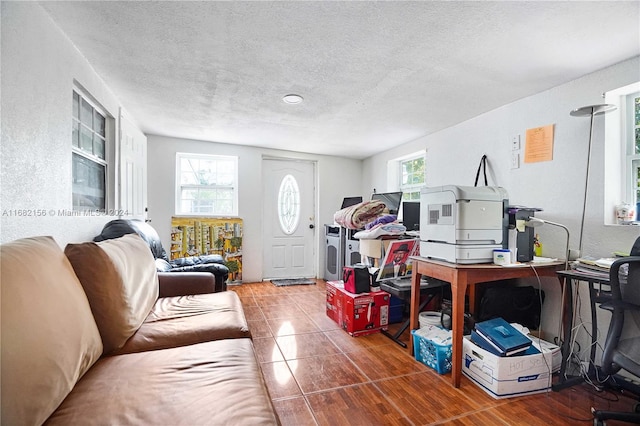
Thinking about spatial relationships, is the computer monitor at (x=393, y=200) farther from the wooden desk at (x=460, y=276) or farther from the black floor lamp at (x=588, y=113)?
the black floor lamp at (x=588, y=113)

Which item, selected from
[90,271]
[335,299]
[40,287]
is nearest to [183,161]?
[335,299]

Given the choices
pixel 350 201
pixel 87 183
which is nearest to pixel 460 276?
pixel 87 183

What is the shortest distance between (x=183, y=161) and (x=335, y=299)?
125 inches

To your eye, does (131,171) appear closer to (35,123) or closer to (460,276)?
(35,123)

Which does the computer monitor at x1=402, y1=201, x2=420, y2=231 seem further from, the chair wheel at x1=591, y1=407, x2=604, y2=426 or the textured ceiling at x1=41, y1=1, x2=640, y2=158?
the chair wheel at x1=591, y1=407, x2=604, y2=426

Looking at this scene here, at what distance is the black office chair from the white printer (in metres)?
0.71

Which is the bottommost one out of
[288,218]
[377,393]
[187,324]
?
[377,393]

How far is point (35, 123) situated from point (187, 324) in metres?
1.32

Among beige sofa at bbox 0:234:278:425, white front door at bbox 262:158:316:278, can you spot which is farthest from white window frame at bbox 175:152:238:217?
beige sofa at bbox 0:234:278:425

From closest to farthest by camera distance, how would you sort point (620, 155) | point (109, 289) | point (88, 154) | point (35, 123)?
point (109, 289)
point (35, 123)
point (620, 155)
point (88, 154)

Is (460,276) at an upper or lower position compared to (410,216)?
lower

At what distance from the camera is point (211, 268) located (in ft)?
9.01

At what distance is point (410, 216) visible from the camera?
3.74m

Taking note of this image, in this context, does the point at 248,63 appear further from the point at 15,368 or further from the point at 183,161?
the point at 183,161
